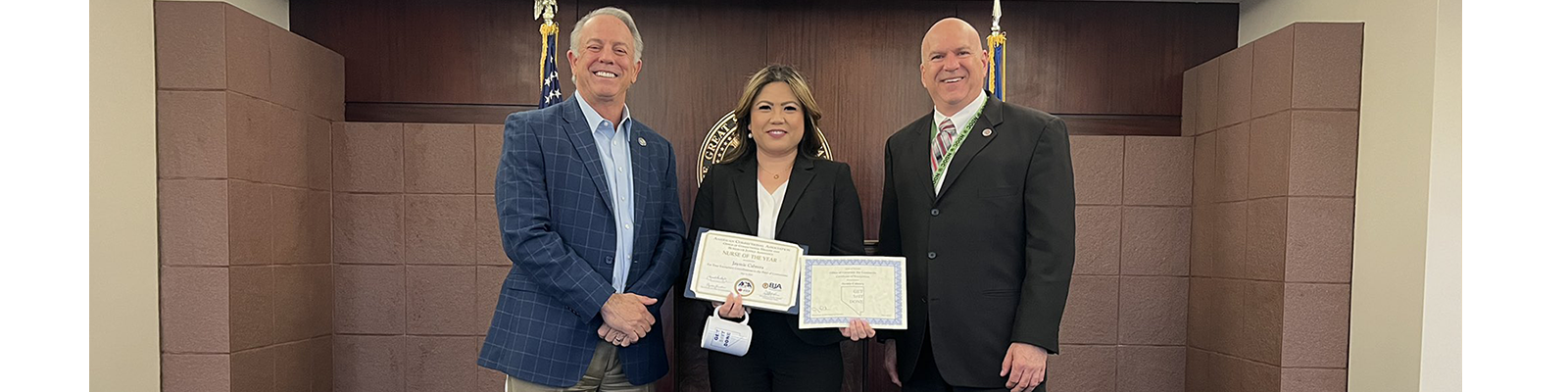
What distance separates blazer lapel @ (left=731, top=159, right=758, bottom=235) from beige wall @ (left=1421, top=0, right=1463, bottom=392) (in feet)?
7.68

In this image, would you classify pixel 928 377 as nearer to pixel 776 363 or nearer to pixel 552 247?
pixel 776 363

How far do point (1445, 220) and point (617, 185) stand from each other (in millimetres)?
2788

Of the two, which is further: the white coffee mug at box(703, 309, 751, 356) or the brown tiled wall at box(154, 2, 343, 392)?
the brown tiled wall at box(154, 2, 343, 392)

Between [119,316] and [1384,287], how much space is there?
4.65m

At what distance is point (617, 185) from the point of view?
2654 millimetres

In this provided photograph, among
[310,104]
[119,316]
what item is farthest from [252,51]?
[119,316]

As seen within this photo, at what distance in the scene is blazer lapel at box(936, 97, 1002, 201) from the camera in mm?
2580

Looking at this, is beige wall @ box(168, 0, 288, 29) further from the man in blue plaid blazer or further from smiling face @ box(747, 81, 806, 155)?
smiling face @ box(747, 81, 806, 155)

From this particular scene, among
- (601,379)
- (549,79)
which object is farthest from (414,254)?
(601,379)

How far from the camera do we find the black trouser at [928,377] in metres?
2.63

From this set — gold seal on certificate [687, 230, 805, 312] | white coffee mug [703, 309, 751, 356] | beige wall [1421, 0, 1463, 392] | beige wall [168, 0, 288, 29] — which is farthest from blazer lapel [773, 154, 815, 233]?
beige wall [168, 0, 288, 29]

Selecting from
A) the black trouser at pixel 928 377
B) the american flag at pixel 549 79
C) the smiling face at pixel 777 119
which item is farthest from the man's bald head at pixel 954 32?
the american flag at pixel 549 79

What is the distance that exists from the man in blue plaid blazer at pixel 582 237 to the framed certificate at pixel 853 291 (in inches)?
17.2

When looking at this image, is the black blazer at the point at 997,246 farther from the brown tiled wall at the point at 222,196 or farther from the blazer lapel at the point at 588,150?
the brown tiled wall at the point at 222,196
